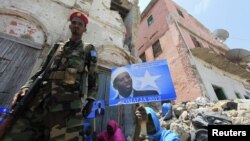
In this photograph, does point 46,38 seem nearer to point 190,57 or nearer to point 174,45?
point 190,57

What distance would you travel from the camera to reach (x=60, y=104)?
2.38 meters

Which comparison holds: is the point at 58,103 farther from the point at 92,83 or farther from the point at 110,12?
the point at 110,12

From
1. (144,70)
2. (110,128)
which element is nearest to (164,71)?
(144,70)

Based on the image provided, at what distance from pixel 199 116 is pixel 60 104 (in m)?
6.16

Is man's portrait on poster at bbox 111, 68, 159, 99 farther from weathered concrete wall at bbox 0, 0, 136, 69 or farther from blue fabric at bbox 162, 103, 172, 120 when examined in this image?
blue fabric at bbox 162, 103, 172, 120

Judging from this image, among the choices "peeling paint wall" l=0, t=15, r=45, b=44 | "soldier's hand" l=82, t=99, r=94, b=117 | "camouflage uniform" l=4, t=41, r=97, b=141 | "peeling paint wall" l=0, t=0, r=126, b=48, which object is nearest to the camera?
"camouflage uniform" l=4, t=41, r=97, b=141

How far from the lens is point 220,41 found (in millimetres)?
21469

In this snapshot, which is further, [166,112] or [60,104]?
[166,112]

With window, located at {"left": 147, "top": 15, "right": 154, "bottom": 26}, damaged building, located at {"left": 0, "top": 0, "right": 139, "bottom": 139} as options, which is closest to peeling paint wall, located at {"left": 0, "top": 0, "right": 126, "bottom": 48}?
damaged building, located at {"left": 0, "top": 0, "right": 139, "bottom": 139}

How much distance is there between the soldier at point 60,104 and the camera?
7.52 feet

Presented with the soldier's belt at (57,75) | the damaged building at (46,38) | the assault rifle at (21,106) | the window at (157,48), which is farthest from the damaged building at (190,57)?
the assault rifle at (21,106)

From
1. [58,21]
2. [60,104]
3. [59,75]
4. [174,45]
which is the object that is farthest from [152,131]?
[174,45]

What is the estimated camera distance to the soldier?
2293 mm

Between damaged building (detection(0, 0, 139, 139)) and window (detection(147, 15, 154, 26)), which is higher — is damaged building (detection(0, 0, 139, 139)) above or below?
below
